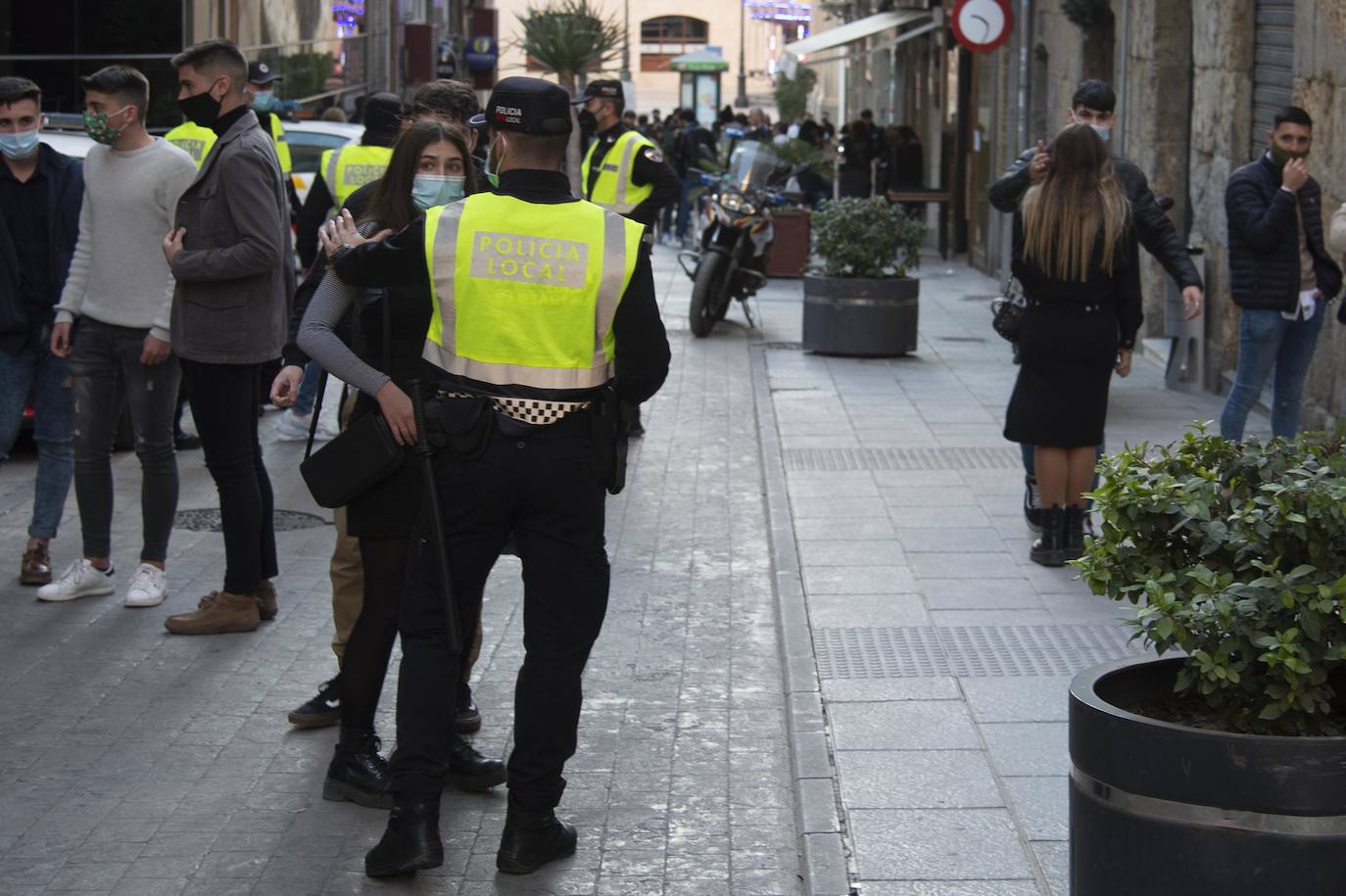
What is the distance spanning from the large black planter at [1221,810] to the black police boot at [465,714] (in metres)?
2.59

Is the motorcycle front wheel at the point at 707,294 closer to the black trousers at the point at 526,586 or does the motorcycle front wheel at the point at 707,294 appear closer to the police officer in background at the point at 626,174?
the police officer in background at the point at 626,174

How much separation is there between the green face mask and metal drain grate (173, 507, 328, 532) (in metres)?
4.61

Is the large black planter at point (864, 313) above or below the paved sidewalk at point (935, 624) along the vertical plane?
above

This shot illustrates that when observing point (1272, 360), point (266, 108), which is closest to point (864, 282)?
point (266, 108)

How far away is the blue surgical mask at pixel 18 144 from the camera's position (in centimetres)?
736

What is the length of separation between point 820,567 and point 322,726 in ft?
8.59

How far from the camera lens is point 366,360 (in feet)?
16.4

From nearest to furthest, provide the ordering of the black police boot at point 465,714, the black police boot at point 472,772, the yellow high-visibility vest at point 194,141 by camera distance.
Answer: the black police boot at point 472,772 → the black police boot at point 465,714 → the yellow high-visibility vest at point 194,141

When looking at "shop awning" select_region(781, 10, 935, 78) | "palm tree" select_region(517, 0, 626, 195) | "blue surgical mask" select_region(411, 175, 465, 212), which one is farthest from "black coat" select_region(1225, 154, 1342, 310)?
"shop awning" select_region(781, 10, 935, 78)

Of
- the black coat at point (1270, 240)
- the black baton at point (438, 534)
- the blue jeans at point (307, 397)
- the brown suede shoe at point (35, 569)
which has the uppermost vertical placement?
the black coat at point (1270, 240)

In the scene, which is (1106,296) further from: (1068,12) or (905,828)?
(1068,12)

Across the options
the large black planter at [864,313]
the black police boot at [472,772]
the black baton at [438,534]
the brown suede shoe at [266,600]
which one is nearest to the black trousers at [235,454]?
the brown suede shoe at [266,600]

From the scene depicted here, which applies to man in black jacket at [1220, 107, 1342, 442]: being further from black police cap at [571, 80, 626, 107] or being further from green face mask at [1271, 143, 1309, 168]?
black police cap at [571, 80, 626, 107]

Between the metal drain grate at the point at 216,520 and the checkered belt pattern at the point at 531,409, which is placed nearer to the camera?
the checkered belt pattern at the point at 531,409
